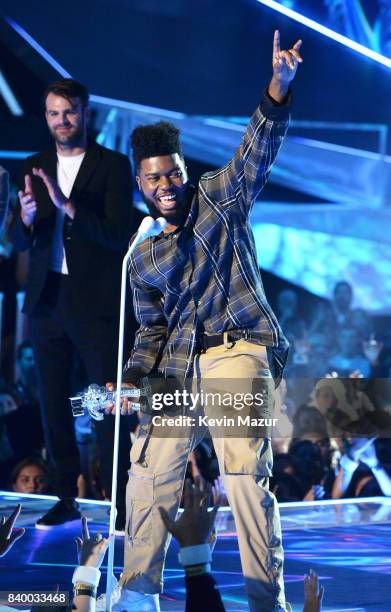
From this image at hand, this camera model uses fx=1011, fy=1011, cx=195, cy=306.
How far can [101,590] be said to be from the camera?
3.50 metres

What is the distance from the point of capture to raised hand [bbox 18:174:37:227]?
4.18m

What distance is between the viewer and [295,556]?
4066mm

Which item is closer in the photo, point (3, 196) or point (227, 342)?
point (227, 342)

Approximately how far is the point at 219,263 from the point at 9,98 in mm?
2981

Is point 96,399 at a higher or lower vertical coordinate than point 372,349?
lower

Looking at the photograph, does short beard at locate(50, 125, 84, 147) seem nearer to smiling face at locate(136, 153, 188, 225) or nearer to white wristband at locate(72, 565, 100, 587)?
smiling face at locate(136, 153, 188, 225)

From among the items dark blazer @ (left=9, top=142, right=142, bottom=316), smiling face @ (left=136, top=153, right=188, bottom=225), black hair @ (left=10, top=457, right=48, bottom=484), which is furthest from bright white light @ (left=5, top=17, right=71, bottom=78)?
smiling face @ (left=136, top=153, right=188, bottom=225)

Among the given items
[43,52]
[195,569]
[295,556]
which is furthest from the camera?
[43,52]

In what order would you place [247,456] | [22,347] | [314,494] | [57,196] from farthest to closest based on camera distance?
[22,347] → [314,494] → [57,196] → [247,456]

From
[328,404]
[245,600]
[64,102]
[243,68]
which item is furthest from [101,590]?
[243,68]

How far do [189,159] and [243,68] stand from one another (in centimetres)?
60

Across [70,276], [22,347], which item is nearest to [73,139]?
[70,276]

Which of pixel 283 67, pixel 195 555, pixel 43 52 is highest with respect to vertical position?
pixel 43 52

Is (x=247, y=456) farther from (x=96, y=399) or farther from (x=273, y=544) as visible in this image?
(x=96, y=399)
